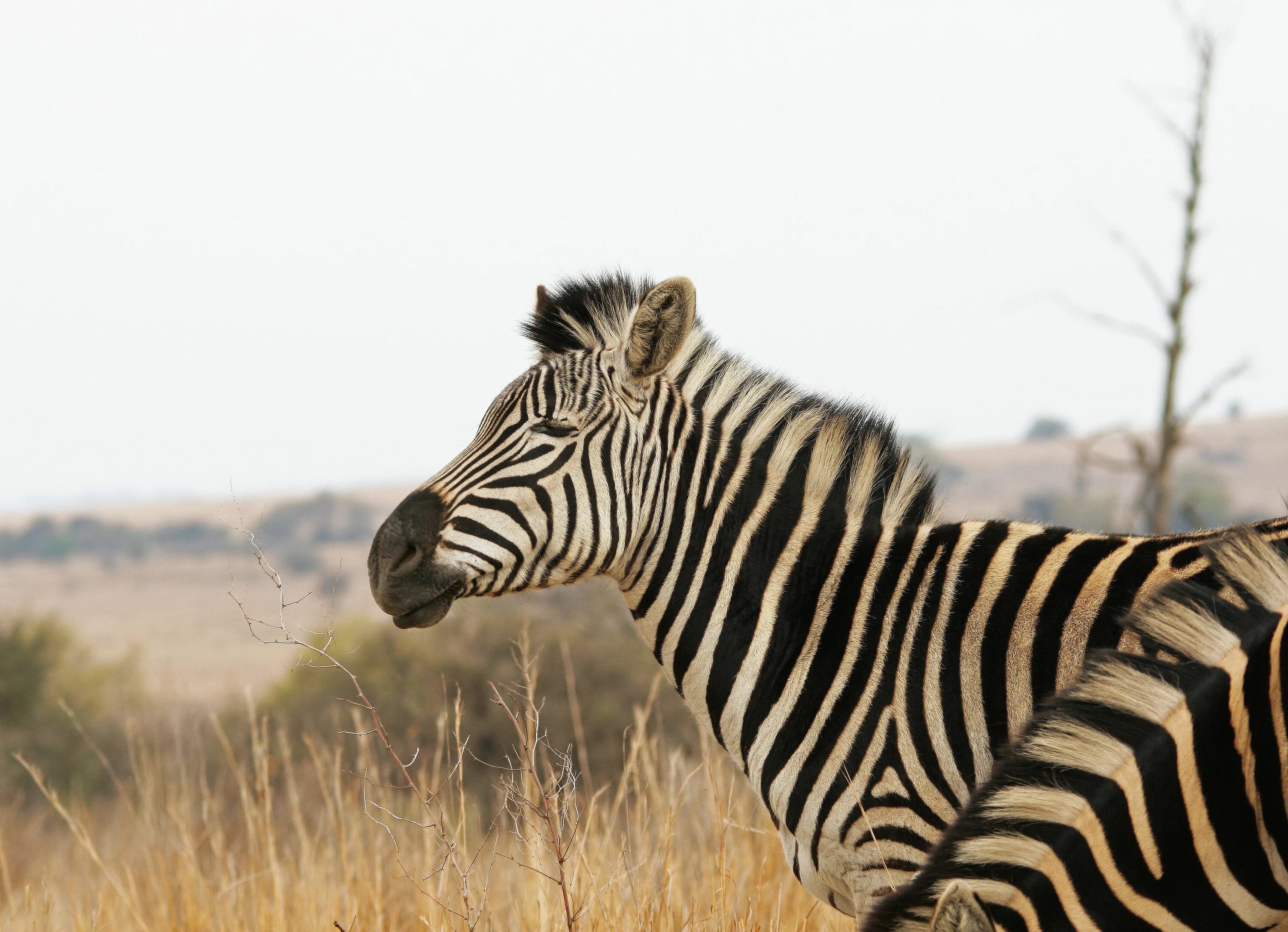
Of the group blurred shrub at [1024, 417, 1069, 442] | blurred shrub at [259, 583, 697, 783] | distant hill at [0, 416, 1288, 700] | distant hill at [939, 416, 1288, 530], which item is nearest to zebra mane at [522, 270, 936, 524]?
blurred shrub at [259, 583, 697, 783]

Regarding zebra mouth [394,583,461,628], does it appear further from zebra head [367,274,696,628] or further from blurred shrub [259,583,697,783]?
blurred shrub [259,583,697,783]

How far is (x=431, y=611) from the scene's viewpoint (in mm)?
3305

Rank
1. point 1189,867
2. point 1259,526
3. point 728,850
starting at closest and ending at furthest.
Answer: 1. point 1189,867
2. point 1259,526
3. point 728,850

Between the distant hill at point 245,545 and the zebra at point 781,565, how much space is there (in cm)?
2789

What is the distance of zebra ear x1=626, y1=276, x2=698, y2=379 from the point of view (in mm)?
3506

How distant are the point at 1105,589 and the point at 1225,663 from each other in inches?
38.6

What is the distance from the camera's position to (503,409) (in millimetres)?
3523

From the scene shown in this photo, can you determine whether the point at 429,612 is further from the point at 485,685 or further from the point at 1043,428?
the point at 1043,428

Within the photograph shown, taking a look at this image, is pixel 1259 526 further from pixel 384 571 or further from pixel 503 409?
pixel 384 571

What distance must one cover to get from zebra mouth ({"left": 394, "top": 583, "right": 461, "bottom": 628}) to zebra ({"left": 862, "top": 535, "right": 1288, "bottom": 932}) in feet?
6.03

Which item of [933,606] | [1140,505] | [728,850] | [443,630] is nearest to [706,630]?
[933,606]

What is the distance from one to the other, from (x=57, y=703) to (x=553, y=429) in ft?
46.1

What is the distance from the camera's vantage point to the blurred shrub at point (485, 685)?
38.8 ft

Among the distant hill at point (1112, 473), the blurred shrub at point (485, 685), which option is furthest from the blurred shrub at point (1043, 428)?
the blurred shrub at point (485, 685)
